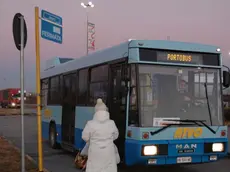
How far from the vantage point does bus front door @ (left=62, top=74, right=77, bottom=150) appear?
12055 mm

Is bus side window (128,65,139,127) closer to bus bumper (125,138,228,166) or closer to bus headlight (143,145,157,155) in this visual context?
bus bumper (125,138,228,166)

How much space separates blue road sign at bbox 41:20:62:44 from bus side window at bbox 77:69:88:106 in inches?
92.7

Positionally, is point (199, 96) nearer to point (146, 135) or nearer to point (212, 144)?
point (212, 144)

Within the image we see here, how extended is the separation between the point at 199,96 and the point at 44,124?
8505mm

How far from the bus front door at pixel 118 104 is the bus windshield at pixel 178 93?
0.64 m

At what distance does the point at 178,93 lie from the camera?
866cm

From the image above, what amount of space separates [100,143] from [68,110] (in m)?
6.85

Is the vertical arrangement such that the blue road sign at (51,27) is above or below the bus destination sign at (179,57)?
above

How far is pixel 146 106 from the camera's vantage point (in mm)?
8352

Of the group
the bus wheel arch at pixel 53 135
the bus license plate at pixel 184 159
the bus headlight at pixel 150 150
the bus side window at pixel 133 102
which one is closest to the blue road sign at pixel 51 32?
the bus side window at pixel 133 102

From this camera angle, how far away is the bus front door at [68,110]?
39.5 ft

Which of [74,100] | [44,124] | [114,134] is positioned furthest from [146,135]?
[44,124]

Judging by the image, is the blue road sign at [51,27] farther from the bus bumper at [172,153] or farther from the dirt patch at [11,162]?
the dirt patch at [11,162]

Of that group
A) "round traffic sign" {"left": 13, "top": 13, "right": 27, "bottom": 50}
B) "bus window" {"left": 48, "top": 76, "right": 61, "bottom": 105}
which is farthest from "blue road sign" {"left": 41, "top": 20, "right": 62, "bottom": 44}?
"bus window" {"left": 48, "top": 76, "right": 61, "bottom": 105}
